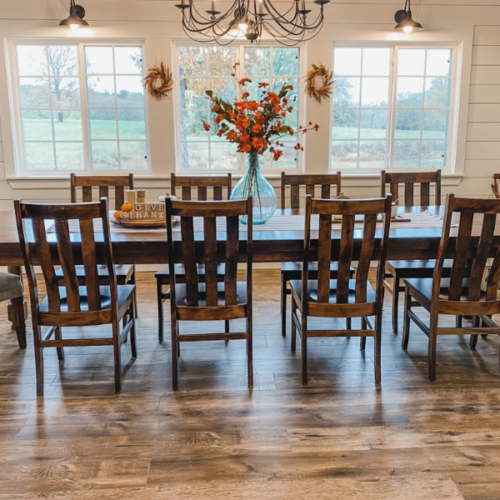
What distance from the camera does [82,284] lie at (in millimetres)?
2658

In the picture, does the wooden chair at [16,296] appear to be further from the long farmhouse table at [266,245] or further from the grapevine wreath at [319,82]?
the grapevine wreath at [319,82]

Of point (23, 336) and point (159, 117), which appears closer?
point (23, 336)

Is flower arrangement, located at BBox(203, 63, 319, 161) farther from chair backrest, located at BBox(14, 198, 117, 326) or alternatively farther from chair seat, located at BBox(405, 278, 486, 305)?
chair seat, located at BBox(405, 278, 486, 305)

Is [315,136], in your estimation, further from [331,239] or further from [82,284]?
[82,284]

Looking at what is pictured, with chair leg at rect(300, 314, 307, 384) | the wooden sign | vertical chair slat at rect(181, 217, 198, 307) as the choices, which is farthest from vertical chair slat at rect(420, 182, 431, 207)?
vertical chair slat at rect(181, 217, 198, 307)

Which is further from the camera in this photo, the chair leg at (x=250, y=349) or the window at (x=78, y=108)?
the window at (x=78, y=108)

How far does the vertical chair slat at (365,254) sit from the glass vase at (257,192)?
2.37ft

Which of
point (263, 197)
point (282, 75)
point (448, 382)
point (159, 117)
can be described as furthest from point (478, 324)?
point (159, 117)

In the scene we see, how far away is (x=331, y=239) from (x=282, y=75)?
8.42 feet

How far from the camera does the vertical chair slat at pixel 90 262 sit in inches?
84.6

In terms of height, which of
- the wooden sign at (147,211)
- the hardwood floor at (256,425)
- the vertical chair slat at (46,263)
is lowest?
the hardwood floor at (256,425)

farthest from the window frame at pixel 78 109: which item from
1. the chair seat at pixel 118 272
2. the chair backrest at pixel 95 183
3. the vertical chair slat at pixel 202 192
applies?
the chair seat at pixel 118 272

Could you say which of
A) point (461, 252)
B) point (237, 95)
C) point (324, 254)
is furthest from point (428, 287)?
point (237, 95)

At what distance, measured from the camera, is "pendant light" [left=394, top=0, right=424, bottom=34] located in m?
3.95
